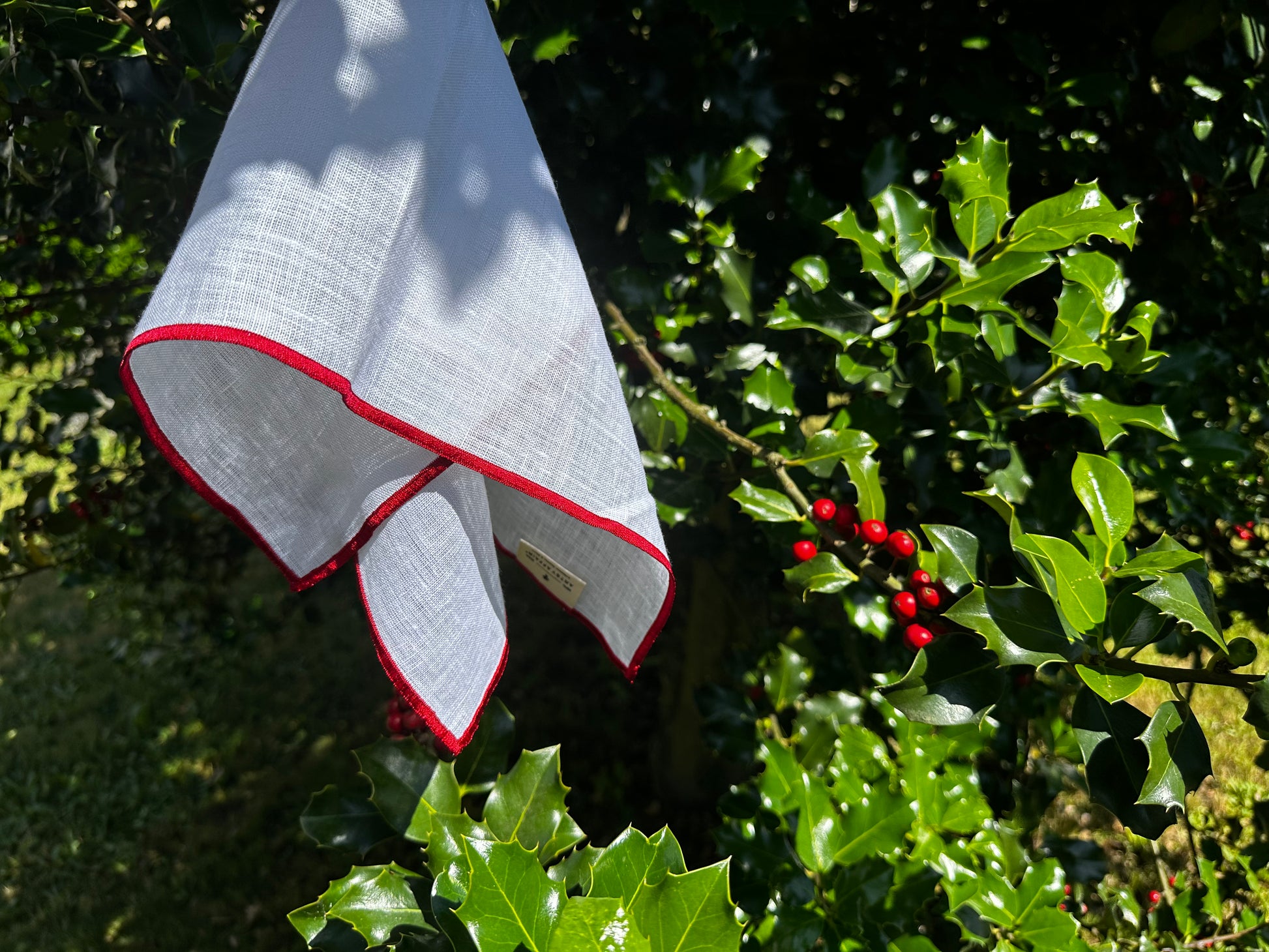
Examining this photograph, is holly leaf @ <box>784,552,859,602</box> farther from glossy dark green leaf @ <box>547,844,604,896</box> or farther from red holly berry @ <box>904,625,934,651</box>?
glossy dark green leaf @ <box>547,844,604,896</box>

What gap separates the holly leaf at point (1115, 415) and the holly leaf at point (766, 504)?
46cm

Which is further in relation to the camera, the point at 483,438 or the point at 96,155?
the point at 96,155

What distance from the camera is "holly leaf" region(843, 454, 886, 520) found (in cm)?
124

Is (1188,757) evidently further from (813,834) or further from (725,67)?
(725,67)

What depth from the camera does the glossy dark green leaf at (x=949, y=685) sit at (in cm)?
92

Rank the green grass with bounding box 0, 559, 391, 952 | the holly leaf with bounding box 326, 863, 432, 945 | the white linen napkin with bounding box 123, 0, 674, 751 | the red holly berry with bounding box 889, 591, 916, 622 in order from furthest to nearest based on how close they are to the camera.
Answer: the green grass with bounding box 0, 559, 391, 952, the red holly berry with bounding box 889, 591, 916, 622, the holly leaf with bounding box 326, 863, 432, 945, the white linen napkin with bounding box 123, 0, 674, 751

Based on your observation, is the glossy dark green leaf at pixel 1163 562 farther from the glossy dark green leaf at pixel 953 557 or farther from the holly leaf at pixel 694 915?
the holly leaf at pixel 694 915

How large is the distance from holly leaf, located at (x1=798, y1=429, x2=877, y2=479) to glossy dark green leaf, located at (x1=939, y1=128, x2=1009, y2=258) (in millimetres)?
339

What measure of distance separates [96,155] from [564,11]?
0.97 m

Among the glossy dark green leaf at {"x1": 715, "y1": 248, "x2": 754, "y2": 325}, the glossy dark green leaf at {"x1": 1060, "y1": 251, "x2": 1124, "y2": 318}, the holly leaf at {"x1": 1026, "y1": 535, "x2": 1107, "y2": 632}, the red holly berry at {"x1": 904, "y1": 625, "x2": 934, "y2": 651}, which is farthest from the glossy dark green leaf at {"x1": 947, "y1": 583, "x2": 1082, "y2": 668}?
the glossy dark green leaf at {"x1": 715, "y1": 248, "x2": 754, "y2": 325}

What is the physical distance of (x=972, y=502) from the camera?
1565 millimetres

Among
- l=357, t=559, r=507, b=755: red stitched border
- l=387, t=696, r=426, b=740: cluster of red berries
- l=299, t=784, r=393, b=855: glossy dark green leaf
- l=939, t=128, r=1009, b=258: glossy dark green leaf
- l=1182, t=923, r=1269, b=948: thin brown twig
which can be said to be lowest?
l=1182, t=923, r=1269, b=948: thin brown twig

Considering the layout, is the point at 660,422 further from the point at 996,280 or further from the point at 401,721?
the point at 401,721

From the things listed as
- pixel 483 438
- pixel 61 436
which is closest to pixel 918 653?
pixel 483 438
